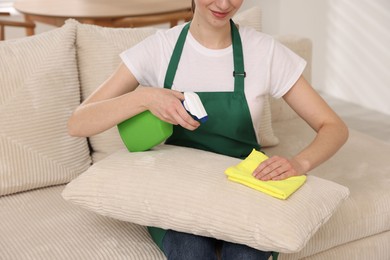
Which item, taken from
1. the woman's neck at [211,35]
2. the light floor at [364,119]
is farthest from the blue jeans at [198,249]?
the light floor at [364,119]

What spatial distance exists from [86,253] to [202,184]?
0.35m

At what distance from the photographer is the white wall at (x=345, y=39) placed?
4.16m

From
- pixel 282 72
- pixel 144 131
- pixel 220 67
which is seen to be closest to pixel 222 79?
pixel 220 67

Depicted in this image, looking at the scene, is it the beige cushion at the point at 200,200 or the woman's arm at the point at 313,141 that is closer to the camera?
the beige cushion at the point at 200,200

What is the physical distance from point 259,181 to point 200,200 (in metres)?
0.14

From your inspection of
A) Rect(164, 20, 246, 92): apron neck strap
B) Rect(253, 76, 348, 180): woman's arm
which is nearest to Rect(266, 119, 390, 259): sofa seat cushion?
Rect(253, 76, 348, 180): woman's arm

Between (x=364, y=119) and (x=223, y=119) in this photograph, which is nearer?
(x=223, y=119)

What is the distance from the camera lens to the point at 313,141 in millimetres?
1704

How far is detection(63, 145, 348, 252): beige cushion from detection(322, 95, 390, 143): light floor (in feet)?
7.86

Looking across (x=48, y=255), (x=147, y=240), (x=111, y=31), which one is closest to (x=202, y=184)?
(x=147, y=240)

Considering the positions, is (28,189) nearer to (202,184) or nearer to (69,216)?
(69,216)

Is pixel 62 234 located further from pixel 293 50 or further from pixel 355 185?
pixel 293 50

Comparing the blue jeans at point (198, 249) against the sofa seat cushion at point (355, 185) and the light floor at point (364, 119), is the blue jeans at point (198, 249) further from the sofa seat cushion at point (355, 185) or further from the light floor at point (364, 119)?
the light floor at point (364, 119)

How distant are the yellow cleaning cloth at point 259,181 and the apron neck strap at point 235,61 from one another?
0.93ft
